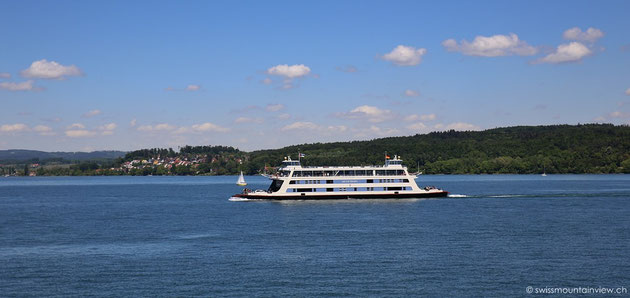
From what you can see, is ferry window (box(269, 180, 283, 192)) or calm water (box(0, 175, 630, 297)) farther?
ferry window (box(269, 180, 283, 192))

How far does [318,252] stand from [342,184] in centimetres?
6395

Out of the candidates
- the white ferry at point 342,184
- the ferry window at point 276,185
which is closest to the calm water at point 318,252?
the white ferry at point 342,184

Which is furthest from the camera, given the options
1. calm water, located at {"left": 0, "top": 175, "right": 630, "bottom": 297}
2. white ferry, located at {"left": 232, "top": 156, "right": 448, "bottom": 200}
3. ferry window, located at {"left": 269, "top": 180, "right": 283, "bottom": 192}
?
ferry window, located at {"left": 269, "top": 180, "right": 283, "bottom": 192}

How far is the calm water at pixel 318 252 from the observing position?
5141cm

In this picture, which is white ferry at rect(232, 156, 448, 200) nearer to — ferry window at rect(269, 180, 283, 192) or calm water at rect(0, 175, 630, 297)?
ferry window at rect(269, 180, 283, 192)

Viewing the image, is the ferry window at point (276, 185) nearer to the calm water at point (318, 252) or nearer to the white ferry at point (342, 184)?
the white ferry at point (342, 184)

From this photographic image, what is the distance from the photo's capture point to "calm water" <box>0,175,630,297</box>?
51.4 metres

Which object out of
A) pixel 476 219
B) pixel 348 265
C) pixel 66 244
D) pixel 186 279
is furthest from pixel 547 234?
pixel 66 244

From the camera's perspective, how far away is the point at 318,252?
66438 mm

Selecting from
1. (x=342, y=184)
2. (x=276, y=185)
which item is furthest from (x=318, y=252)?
(x=276, y=185)

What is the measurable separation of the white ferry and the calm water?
1623cm

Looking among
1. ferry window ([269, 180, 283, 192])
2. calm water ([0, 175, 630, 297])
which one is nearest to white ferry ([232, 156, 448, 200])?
ferry window ([269, 180, 283, 192])

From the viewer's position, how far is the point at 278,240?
75.9 meters

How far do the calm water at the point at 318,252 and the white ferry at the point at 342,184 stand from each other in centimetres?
1623
